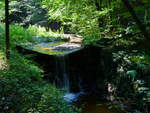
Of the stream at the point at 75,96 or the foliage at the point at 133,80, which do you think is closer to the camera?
the foliage at the point at 133,80

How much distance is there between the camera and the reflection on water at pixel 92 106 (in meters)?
5.89

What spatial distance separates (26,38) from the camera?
9422mm

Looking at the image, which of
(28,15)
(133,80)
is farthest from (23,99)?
(28,15)

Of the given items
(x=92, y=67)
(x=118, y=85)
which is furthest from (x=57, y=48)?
(x=118, y=85)

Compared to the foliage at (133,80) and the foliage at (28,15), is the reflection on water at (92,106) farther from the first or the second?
the foliage at (28,15)

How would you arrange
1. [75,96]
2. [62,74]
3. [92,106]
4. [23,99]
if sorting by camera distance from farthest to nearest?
[62,74] → [75,96] → [92,106] → [23,99]

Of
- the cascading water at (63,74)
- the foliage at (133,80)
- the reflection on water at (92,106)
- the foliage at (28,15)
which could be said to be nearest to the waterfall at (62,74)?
the cascading water at (63,74)

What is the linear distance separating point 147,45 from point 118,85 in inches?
232

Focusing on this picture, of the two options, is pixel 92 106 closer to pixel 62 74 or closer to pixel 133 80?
pixel 133 80

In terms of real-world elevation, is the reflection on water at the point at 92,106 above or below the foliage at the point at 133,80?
below

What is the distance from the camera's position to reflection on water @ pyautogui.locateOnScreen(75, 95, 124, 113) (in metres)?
5.89

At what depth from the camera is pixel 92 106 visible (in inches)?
247

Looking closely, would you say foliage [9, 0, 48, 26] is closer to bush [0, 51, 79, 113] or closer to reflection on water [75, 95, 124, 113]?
reflection on water [75, 95, 124, 113]

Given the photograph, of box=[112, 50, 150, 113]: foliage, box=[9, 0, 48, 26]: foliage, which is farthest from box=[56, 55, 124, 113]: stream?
box=[9, 0, 48, 26]: foliage
